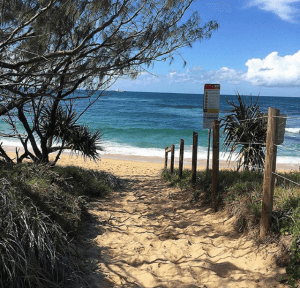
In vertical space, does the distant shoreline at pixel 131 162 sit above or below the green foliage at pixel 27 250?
below

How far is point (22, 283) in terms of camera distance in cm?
241

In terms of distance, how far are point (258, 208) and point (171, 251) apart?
121 cm

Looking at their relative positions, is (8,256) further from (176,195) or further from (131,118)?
(131,118)

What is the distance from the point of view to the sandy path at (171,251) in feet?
9.81

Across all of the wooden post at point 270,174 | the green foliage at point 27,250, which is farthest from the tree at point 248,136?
the green foliage at point 27,250

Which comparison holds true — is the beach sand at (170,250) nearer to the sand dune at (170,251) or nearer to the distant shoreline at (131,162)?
the sand dune at (170,251)

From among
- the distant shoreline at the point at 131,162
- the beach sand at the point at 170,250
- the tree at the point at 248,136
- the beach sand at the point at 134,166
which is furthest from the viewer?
the distant shoreline at the point at 131,162

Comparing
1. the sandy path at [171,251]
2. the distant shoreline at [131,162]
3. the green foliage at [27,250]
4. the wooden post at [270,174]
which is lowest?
the distant shoreline at [131,162]

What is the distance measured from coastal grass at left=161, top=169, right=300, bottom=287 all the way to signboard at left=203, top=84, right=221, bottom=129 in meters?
1.10

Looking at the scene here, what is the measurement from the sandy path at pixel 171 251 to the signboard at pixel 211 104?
174cm

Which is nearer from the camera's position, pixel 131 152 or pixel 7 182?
pixel 7 182

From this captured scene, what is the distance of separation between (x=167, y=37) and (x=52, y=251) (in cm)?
436

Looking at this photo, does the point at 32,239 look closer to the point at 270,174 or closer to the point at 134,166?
the point at 270,174

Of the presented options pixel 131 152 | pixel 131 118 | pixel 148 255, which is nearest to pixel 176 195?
pixel 148 255
